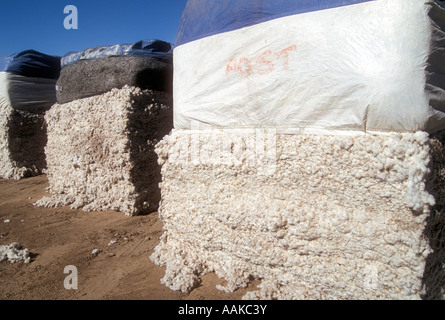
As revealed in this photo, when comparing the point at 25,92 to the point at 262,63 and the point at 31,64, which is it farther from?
the point at 262,63

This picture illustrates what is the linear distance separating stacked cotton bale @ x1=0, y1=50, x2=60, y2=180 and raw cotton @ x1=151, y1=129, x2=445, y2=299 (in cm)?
510

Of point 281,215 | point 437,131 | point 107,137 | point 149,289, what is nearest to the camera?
point 437,131

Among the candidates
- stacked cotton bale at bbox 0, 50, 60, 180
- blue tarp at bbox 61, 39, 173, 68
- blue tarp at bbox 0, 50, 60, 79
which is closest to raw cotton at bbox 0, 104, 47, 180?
stacked cotton bale at bbox 0, 50, 60, 180

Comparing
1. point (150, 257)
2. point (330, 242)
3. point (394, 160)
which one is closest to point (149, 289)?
point (150, 257)

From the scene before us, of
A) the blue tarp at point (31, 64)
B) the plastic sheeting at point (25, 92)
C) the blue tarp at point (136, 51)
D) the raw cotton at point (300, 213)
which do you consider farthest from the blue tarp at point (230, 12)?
the plastic sheeting at point (25, 92)

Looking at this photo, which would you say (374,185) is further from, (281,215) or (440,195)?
(281,215)

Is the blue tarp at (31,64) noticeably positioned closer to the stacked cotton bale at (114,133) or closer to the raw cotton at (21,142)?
the raw cotton at (21,142)

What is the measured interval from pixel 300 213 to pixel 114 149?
266 centimetres

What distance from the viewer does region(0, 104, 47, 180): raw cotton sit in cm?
615

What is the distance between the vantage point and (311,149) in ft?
6.12

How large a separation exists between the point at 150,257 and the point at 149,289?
1.56 feet

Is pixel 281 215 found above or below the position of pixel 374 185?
below

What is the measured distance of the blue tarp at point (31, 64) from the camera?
5870 millimetres

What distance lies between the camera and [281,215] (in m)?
2.00
